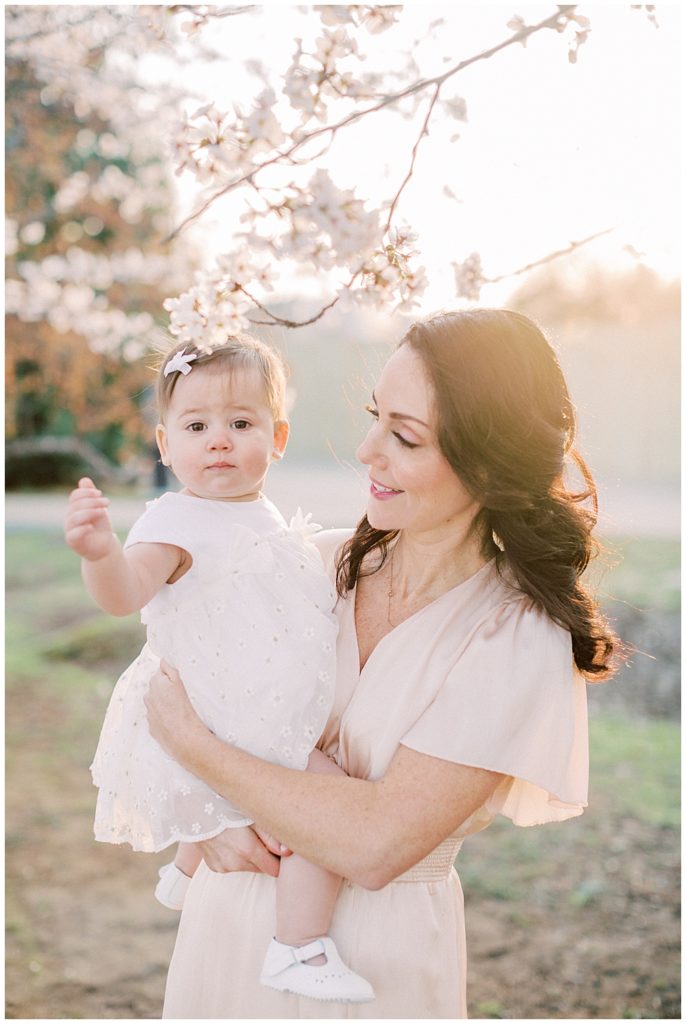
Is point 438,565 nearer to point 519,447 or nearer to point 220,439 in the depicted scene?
point 519,447

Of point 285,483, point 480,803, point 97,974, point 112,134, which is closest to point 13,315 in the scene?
point 112,134

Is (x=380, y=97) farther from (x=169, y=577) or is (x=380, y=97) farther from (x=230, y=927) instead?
(x=230, y=927)

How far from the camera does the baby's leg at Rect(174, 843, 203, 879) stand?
6.84 feet

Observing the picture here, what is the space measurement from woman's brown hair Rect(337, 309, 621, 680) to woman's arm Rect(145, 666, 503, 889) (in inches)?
13.2

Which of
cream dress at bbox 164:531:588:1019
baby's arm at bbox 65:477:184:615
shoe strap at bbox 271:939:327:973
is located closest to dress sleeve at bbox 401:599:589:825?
cream dress at bbox 164:531:588:1019

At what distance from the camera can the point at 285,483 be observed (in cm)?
1502

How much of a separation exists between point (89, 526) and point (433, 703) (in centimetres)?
64

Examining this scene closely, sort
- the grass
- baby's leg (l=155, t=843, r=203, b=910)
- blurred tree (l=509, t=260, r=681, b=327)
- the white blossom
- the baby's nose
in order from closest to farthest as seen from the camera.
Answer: the baby's nose, baby's leg (l=155, t=843, r=203, b=910), the white blossom, the grass, blurred tree (l=509, t=260, r=681, b=327)

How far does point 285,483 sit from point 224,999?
43.4ft

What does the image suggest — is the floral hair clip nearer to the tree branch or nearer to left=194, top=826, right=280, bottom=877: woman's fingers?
the tree branch

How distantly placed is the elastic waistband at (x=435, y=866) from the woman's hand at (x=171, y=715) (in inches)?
17.4

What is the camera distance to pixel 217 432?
202 centimetres

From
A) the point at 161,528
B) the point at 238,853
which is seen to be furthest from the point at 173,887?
the point at 161,528

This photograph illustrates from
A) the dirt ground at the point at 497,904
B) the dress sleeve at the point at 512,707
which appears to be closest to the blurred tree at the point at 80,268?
the dirt ground at the point at 497,904
